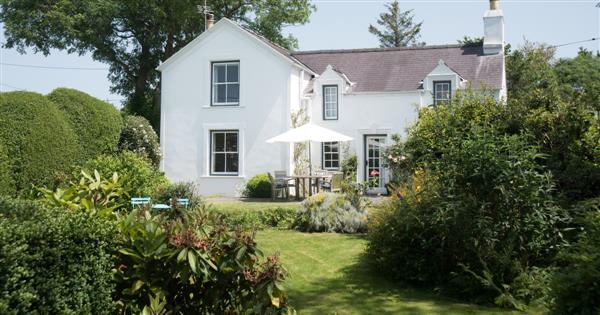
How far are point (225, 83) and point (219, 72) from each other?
62 cm

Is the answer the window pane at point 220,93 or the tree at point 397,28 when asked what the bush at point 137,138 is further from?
the tree at point 397,28

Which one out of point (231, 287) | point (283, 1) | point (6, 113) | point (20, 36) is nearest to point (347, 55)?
point (283, 1)

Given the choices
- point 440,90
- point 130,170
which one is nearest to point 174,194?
point 130,170

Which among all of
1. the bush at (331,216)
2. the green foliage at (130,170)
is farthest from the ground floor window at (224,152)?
the bush at (331,216)

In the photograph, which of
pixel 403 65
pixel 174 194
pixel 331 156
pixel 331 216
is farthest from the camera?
pixel 403 65

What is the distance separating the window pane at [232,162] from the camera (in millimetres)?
23766

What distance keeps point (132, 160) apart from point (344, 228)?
22.8 ft

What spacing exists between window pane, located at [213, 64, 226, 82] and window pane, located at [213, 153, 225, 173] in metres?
3.41

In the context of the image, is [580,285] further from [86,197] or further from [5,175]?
[5,175]

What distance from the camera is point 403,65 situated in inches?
1010

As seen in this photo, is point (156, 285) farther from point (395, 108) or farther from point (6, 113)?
point (395, 108)

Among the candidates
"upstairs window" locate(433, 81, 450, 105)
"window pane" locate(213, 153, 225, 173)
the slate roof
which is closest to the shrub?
"window pane" locate(213, 153, 225, 173)

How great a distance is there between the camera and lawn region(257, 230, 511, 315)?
23.2 ft

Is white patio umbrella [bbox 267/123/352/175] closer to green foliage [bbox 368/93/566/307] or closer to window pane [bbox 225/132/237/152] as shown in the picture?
window pane [bbox 225/132/237/152]
